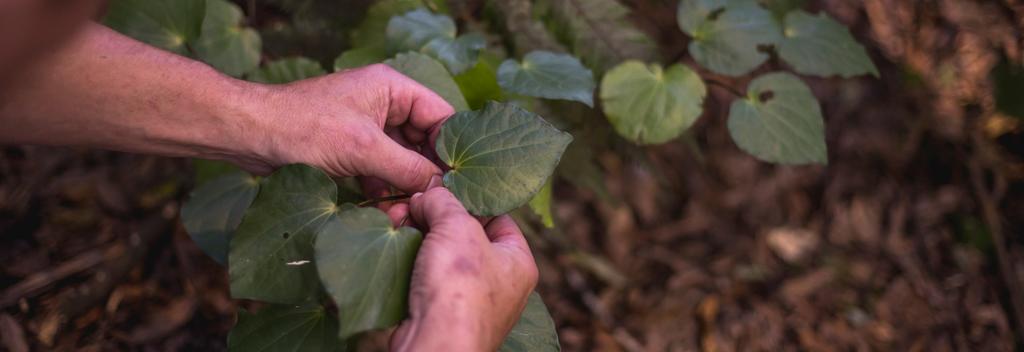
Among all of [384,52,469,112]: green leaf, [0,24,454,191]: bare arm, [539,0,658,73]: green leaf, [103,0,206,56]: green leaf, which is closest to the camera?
[0,24,454,191]: bare arm

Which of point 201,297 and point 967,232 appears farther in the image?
point 967,232

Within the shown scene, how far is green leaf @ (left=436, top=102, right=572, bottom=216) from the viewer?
123 centimetres

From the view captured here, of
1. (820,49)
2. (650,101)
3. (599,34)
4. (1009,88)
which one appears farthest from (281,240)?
(1009,88)

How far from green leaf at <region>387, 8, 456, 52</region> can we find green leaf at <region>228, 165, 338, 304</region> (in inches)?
20.1

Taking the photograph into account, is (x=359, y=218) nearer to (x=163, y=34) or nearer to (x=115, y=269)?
(x=163, y=34)

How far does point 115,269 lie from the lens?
2062 millimetres

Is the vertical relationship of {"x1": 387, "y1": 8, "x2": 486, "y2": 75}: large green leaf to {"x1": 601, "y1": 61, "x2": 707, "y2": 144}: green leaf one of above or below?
above

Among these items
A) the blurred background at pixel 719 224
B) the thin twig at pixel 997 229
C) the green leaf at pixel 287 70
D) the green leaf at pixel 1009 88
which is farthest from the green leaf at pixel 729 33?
the thin twig at pixel 997 229

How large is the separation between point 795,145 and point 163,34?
1474mm

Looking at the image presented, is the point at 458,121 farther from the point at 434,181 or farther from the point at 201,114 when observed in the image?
the point at 201,114

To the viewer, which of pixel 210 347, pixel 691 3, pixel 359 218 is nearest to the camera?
pixel 359 218

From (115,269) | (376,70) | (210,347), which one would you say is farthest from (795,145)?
(115,269)

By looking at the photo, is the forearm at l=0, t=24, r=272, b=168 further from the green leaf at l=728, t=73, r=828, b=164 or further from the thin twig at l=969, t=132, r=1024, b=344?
the thin twig at l=969, t=132, r=1024, b=344

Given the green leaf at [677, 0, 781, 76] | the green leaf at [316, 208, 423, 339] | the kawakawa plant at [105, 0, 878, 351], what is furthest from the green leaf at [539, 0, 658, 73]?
the green leaf at [316, 208, 423, 339]
